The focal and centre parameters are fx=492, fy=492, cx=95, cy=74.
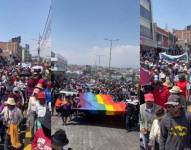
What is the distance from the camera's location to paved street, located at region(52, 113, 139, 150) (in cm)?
454

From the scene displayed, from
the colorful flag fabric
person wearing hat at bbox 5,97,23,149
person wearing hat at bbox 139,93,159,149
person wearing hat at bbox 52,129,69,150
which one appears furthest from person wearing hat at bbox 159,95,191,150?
person wearing hat at bbox 5,97,23,149

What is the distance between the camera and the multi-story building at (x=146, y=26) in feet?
14.8

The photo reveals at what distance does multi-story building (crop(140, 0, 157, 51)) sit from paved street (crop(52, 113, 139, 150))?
0.76m

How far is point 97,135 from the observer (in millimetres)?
4594

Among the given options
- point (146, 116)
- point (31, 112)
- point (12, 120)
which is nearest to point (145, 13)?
point (146, 116)

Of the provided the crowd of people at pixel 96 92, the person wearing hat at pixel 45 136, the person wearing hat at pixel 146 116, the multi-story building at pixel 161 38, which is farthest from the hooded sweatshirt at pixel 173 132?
the person wearing hat at pixel 45 136

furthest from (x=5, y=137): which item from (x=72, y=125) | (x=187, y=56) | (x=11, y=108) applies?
(x=72, y=125)

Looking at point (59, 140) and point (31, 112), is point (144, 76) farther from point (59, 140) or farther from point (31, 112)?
point (31, 112)

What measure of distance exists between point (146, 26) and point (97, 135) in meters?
1.11

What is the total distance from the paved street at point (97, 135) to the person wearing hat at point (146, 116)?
0.96ft

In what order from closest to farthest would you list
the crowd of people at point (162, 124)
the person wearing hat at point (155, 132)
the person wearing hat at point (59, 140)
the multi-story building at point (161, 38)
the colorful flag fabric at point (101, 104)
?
the person wearing hat at point (59, 140)
the colorful flag fabric at point (101, 104)
the crowd of people at point (162, 124)
the person wearing hat at point (155, 132)
the multi-story building at point (161, 38)

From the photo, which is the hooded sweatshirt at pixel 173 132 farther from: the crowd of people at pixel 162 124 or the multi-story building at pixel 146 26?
the multi-story building at pixel 146 26

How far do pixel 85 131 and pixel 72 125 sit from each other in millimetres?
135

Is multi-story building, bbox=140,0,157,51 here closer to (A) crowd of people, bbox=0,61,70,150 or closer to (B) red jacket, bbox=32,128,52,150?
(A) crowd of people, bbox=0,61,70,150
